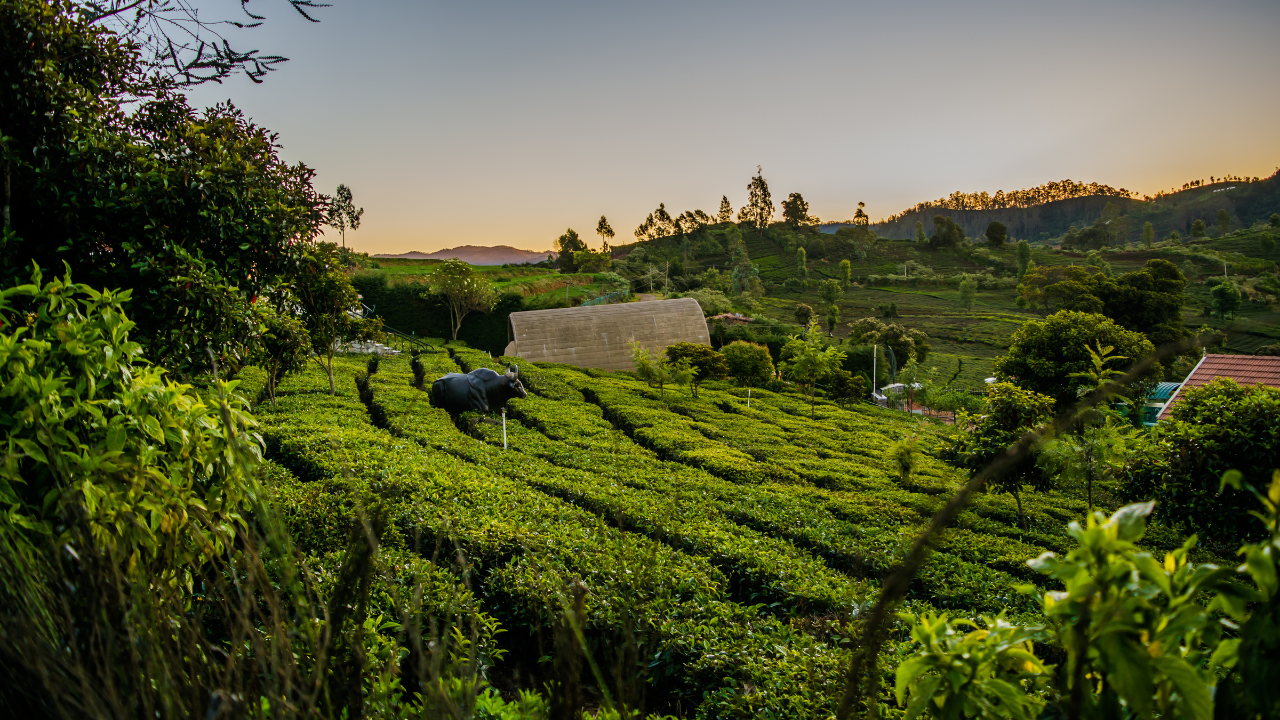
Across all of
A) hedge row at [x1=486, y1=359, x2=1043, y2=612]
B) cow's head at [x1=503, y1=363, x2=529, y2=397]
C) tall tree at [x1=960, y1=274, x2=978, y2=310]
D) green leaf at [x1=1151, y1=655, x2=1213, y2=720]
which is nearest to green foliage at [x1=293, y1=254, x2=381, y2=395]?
cow's head at [x1=503, y1=363, x2=529, y2=397]

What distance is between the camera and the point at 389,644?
3.37 metres

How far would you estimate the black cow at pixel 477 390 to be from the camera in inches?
541

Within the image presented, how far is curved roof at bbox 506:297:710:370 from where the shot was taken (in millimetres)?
28578

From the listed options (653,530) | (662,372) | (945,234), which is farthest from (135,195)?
(945,234)

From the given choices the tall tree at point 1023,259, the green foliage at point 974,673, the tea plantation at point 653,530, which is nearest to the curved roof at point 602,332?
the tea plantation at point 653,530

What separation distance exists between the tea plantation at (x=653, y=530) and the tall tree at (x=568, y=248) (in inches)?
2039

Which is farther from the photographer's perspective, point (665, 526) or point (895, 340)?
point (895, 340)

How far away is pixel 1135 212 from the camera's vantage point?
107 meters

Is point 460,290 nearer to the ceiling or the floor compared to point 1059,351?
nearer to the ceiling

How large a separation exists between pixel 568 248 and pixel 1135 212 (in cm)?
9994

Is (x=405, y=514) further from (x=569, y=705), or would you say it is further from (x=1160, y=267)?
(x=1160, y=267)

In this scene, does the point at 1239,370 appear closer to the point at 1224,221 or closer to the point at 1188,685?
the point at 1188,685

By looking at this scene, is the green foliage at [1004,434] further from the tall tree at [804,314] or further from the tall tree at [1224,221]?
the tall tree at [1224,221]

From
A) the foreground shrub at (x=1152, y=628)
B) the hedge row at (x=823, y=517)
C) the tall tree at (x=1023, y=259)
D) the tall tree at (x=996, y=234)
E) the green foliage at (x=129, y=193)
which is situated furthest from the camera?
the tall tree at (x=996, y=234)
